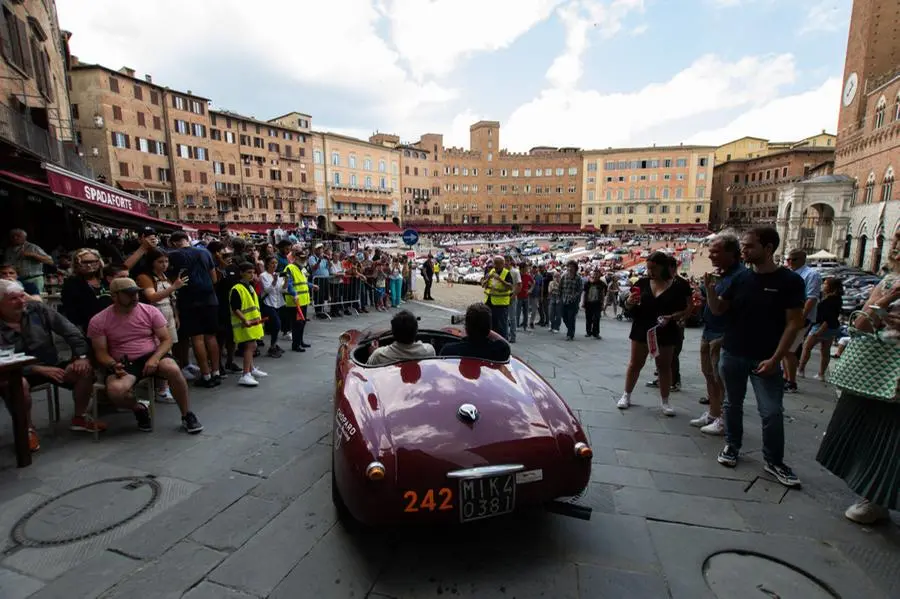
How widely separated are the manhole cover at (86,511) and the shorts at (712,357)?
4945 mm

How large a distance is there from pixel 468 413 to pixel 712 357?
129 inches

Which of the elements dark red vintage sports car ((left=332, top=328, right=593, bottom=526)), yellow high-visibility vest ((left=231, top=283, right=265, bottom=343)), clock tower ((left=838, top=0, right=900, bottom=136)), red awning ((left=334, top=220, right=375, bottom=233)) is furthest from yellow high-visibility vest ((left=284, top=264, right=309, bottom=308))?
red awning ((left=334, top=220, right=375, bottom=233))

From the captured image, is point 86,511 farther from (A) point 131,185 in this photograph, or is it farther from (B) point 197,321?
(A) point 131,185

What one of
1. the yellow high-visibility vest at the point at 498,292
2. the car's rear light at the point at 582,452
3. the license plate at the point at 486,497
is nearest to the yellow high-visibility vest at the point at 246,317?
the yellow high-visibility vest at the point at 498,292

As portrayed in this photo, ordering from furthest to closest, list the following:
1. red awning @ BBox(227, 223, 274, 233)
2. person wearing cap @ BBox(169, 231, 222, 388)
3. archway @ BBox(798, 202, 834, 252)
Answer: red awning @ BBox(227, 223, 274, 233), archway @ BBox(798, 202, 834, 252), person wearing cap @ BBox(169, 231, 222, 388)

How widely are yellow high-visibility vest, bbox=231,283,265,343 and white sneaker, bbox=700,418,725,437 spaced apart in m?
5.10

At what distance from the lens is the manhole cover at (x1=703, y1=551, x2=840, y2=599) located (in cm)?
227

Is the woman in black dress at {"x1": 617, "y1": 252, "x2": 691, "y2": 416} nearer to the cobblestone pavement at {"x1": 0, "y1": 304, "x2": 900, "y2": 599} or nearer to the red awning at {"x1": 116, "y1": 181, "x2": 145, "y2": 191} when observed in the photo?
the cobblestone pavement at {"x1": 0, "y1": 304, "x2": 900, "y2": 599}

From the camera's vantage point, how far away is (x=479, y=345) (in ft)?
11.3

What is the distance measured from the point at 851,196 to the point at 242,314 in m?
47.0

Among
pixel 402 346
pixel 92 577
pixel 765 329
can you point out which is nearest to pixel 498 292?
pixel 402 346

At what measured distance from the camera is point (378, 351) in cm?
339

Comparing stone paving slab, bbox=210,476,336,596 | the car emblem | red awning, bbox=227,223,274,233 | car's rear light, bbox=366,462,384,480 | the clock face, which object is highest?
the clock face

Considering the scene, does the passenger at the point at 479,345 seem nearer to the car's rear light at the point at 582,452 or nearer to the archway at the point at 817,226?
the car's rear light at the point at 582,452
